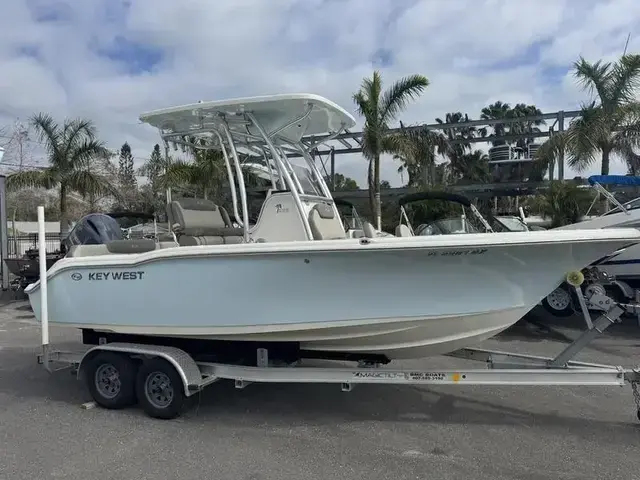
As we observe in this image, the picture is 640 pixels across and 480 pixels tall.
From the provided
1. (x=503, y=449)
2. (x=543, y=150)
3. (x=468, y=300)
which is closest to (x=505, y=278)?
(x=468, y=300)

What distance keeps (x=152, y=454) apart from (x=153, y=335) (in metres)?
1.26

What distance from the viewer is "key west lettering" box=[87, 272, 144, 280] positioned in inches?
194

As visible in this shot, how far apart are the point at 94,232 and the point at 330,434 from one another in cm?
319

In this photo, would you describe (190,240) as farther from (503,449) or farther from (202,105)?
(503,449)

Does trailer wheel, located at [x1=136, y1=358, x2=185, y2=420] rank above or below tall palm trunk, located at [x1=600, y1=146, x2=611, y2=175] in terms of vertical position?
below

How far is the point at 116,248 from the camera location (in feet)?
17.0

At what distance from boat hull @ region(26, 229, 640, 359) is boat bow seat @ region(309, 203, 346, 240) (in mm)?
825

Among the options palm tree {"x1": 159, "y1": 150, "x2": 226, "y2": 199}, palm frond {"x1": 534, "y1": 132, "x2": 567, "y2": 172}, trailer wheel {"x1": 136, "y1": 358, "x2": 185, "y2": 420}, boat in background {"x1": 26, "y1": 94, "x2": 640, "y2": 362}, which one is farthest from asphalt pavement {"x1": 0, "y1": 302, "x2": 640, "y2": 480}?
palm tree {"x1": 159, "y1": 150, "x2": 226, "y2": 199}

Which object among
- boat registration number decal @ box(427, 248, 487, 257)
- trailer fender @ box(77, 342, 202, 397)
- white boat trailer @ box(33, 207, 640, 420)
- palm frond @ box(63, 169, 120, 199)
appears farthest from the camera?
palm frond @ box(63, 169, 120, 199)

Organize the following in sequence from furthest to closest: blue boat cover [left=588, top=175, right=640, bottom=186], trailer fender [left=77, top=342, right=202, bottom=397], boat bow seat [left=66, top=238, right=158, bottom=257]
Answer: blue boat cover [left=588, top=175, right=640, bottom=186]
boat bow seat [left=66, top=238, right=158, bottom=257]
trailer fender [left=77, top=342, right=202, bottom=397]

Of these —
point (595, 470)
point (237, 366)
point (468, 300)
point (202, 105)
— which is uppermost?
point (202, 105)

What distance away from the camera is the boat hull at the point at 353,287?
4219 mm

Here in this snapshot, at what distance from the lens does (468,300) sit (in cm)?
438

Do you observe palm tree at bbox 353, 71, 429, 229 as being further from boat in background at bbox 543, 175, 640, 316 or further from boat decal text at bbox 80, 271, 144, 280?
boat decal text at bbox 80, 271, 144, 280
